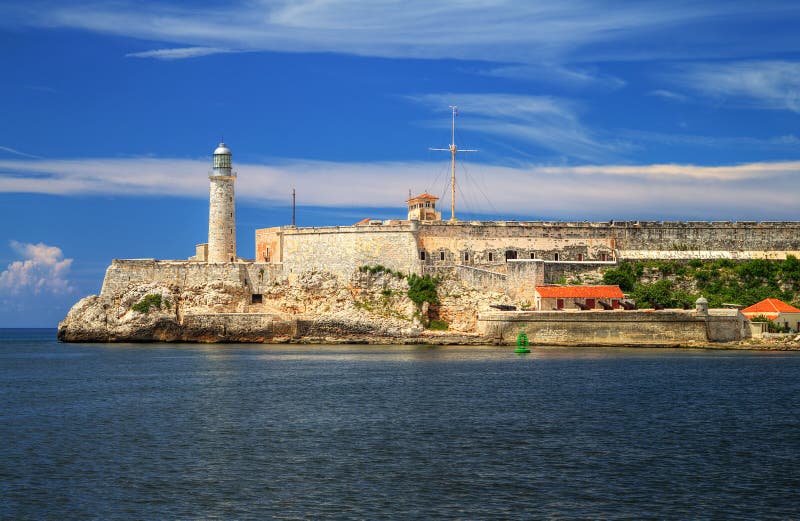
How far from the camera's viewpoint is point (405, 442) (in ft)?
65.0

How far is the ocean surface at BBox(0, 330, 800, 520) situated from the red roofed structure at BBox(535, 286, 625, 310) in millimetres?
8928

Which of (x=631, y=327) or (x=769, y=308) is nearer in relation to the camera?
(x=631, y=327)

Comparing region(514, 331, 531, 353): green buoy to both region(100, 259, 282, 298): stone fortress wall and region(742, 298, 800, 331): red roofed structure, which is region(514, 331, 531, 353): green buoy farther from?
region(100, 259, 282, 298): stone fortress wall

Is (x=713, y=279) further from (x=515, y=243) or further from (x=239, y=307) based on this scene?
(x=239, y=307)

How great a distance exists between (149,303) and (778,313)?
32.9 m

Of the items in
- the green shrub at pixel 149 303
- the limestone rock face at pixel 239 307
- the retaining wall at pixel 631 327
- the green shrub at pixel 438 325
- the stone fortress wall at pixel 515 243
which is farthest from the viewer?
the green shrub at pixel 149 303

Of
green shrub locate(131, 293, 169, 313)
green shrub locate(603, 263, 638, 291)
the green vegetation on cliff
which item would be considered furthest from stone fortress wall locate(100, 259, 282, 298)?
the green vegetation on cliff

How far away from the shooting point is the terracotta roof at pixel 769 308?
43.9 meters

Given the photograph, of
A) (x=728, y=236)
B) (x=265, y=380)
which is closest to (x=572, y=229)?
(x=728, y=236)

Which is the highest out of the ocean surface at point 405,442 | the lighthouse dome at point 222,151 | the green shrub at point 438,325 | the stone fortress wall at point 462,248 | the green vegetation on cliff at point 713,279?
the lighthouse dome at point 222,151

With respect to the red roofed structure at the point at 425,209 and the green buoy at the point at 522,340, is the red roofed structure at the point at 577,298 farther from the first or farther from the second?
the red roofed structure at the point at 425,209

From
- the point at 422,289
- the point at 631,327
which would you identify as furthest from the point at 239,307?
the point at 631,327

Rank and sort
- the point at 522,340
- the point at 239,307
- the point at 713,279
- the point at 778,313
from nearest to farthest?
1. the point at 522,340
2. the point at 778,313
3. the point at 713,279
4. the point at 239,307

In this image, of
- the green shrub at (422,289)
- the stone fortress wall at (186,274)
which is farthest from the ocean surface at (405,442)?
the stone fortress wall at (186,274)
